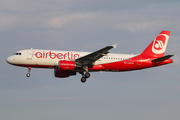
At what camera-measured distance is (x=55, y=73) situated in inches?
2119

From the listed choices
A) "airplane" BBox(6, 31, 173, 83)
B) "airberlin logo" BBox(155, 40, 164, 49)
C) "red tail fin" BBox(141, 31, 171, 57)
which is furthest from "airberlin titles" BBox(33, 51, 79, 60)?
"airberlin logo" BBox(155, 40, 164, 49)

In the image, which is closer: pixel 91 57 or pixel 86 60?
pixel 91 57

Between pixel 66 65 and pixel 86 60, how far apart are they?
3.15m

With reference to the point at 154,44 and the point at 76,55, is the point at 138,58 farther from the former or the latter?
the point at 76,55

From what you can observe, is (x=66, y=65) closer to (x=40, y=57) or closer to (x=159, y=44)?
(x=40, y=57)

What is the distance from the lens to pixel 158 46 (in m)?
54.9

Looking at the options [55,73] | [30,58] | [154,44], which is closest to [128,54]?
[154,44]

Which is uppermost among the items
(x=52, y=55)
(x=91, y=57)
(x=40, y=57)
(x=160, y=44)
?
(x=160, y=44)

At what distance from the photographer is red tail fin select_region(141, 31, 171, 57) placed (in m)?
54.2

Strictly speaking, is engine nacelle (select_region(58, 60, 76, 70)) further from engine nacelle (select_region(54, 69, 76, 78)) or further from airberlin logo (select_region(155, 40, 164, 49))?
airberlin logo (select_region(155, 40, 164, 49))

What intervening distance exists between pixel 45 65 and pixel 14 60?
4.69 m

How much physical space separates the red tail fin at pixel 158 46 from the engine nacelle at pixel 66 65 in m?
12.4

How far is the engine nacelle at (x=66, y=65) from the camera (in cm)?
4766

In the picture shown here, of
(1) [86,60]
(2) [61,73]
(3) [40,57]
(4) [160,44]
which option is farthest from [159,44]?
(3) [40,57]
